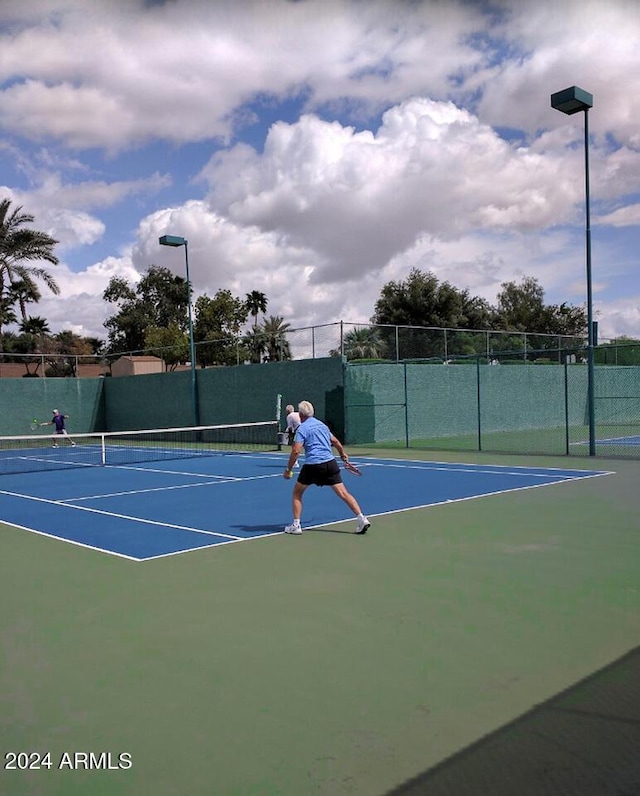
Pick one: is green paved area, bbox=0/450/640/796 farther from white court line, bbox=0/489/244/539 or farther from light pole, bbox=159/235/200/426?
light pole, bbox=159/235/200/426

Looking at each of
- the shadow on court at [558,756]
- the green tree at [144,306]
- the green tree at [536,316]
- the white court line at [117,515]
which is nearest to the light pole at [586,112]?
the white court line at [117,515]

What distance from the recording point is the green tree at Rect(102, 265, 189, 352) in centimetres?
6800

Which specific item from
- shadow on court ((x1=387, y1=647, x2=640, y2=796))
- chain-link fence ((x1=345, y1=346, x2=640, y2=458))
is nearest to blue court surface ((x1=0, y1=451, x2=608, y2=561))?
shadow on court ((x1=387, y1=647, x2=640, y2=796))

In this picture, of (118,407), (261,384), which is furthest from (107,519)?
(118,407)

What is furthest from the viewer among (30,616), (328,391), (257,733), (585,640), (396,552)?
(328,391)

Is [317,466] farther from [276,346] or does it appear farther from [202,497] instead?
[276,346]

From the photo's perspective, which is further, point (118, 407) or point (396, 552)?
point (118, 407)

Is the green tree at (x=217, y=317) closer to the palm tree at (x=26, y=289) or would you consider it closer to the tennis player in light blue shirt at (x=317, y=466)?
the palm tree at (x=26, y=289)

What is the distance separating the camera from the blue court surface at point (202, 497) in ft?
31.4

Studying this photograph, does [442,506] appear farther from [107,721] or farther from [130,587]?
[107,721]

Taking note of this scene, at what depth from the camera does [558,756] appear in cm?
362

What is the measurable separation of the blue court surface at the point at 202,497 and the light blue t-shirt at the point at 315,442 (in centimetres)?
114

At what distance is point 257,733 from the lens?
12.9ft

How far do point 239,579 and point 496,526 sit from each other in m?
3.67
